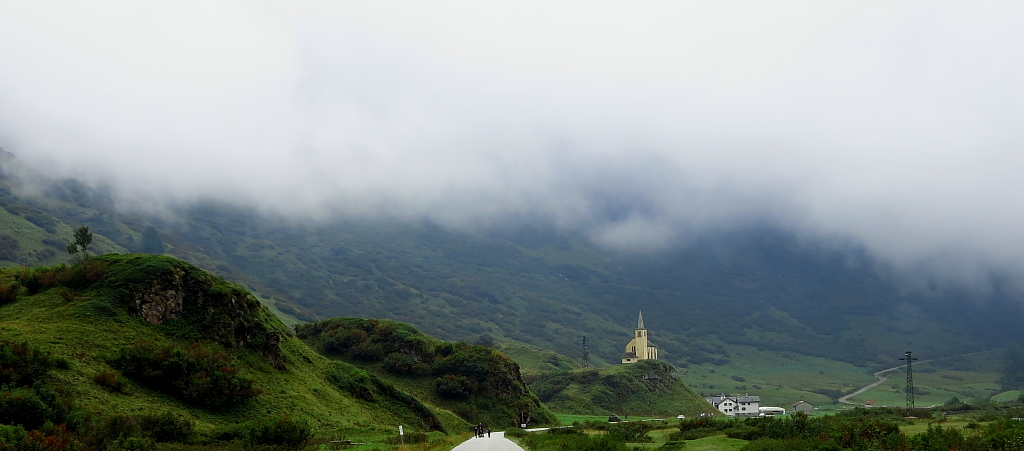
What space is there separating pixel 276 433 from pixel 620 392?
128250 millimetres

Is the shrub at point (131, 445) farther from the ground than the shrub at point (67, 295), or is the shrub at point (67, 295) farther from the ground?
the shrub at point (67, 295)

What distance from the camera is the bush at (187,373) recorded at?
39.7 metres

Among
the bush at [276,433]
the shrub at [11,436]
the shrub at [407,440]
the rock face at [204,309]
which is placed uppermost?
the rock face at [204,309]

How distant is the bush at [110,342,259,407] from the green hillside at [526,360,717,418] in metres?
107

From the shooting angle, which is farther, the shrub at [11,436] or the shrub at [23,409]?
the shrub at [23,409]

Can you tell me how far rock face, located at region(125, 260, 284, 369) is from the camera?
4688 cm

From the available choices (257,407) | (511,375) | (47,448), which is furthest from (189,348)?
(511,375)

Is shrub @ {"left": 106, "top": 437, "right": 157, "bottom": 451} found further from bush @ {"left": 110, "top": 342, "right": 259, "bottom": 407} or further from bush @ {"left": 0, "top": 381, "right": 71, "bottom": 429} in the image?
bush @ {"left": 110, "top": 342, "right": 259, "bottom": 407}

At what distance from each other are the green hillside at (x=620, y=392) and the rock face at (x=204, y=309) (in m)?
98.7

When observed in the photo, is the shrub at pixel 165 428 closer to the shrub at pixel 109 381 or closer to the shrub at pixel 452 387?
the shrub at pixel 109 381

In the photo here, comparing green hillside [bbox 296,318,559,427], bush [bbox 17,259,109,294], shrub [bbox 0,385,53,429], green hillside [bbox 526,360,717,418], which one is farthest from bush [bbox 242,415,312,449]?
green hillside [bbox 526,360,717,418]

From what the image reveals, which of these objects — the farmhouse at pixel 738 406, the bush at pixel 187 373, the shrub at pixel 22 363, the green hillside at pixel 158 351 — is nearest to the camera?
the shrub at pixel 22 363

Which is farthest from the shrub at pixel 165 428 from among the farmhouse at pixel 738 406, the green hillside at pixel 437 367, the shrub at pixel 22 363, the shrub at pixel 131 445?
the farmhouse at pixel 738 406

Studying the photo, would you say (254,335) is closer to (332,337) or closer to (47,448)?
(47,448)
